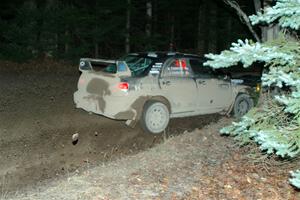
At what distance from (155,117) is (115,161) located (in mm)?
2764

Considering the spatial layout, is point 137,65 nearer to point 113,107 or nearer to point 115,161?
point 113,107

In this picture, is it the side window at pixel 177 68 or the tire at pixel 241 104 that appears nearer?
the side window at pixel 177 68

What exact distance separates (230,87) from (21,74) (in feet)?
32.0

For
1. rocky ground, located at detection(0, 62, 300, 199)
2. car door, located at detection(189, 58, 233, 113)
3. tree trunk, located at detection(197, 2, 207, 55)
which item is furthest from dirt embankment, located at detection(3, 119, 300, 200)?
tree trunk, located at detection(197, 2, 207, 55)

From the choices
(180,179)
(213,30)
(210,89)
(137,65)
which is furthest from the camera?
(213,30)

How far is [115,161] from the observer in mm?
7656

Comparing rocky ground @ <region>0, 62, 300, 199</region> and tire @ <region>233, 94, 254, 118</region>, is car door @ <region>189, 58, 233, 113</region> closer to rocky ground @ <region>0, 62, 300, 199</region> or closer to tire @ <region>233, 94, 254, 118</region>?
tire @ <region>233, 94, 254, 118</region>

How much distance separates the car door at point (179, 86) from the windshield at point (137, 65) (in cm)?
39

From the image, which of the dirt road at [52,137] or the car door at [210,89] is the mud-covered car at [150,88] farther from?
the dirt road at [52,137]

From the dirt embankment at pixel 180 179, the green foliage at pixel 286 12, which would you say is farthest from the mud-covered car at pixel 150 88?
the green foliage at pixel 286 12

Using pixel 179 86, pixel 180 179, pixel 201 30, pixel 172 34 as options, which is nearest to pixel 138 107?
pixel 179 86

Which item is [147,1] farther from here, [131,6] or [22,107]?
[22,107]

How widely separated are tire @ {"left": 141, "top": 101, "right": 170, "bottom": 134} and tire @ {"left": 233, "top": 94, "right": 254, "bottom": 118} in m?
2.35

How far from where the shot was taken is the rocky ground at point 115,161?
6.16 m
